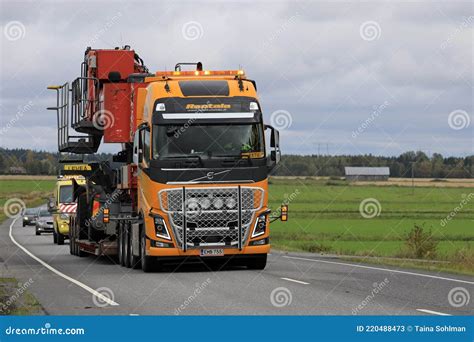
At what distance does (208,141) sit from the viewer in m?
23.1

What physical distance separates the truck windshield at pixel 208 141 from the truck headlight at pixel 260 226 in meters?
1.39

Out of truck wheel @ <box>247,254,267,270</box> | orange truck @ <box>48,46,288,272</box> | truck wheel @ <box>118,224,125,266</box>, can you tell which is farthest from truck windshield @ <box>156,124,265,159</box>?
truck wheel @ <box>118,224,125,266</box>

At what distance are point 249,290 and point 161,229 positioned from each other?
4.91 meters

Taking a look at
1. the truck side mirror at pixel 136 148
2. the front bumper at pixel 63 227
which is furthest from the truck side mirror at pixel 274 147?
the front bumper at pixel 63 227

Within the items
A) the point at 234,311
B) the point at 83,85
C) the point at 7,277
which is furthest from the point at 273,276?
the point at 83,85

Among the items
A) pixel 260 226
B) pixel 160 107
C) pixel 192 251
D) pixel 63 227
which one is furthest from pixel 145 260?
pixel 63 227

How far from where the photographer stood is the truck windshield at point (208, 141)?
75.7ft

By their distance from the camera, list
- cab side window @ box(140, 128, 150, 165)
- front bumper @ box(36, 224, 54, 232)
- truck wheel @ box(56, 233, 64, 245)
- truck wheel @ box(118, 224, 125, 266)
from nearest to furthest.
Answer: cab side window @ box(140, 128, 150, 165) → truck wheel @ box(118, 224, 125, 266) → truck wheel @ box(56, 233, 64, 245) → front bumper @ box(36, 224, 54, 232)

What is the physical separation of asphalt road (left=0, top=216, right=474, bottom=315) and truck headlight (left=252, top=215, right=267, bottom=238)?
89cm

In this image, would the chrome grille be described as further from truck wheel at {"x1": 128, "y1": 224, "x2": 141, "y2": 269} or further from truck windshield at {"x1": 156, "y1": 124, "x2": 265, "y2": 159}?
truck wheel at {"x1": 128, "y1": 224, "x2": 141, "y2": 269}

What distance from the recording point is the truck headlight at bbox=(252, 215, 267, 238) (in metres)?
23.2

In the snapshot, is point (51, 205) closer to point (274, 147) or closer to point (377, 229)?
point (274, 147)

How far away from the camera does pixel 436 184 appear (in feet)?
490

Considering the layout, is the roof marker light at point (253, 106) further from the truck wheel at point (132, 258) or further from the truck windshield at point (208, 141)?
the truck wheel at point (132, 258)
